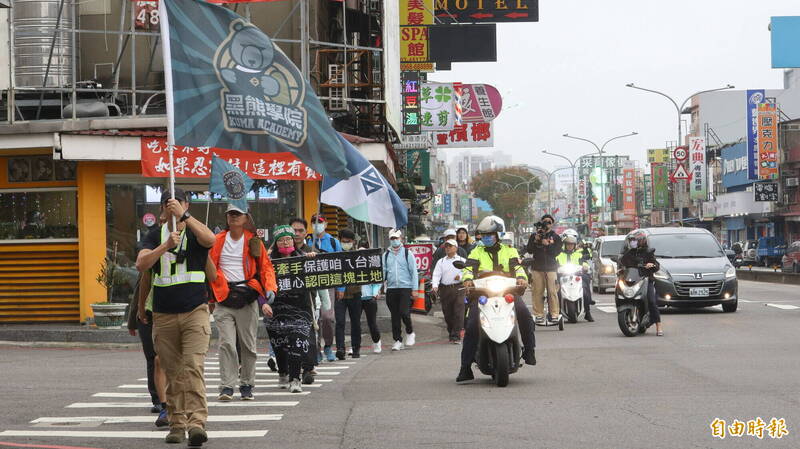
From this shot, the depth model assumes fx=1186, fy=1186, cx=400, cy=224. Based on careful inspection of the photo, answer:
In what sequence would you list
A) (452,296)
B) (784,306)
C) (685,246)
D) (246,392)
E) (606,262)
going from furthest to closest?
(606,262) → (784,306) → (685,246) → (452,296) → (246,392)

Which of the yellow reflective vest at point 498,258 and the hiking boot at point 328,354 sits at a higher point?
the yellow reflective vest at point 498,258

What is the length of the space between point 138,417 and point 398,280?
8.13 m

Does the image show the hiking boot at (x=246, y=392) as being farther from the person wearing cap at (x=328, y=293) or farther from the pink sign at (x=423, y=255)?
the pink sign at (x=423, y=255)

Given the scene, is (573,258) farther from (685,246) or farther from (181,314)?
(181,314)

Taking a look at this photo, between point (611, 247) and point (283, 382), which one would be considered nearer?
point (283, 382)

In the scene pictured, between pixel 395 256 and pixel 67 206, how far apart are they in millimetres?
6833

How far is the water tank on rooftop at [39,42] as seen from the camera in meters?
22.6

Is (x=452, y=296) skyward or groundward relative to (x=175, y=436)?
skyward

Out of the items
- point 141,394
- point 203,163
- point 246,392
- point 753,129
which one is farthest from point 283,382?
point 753,129

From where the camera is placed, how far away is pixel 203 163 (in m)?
20.9

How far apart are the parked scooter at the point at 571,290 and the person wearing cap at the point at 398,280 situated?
487cm

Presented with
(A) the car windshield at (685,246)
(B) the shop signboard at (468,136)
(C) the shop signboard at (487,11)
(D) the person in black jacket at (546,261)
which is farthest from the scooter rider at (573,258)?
(B) the shop signboard at (468,136)

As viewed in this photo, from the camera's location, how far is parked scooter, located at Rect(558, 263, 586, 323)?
2230 centimetres

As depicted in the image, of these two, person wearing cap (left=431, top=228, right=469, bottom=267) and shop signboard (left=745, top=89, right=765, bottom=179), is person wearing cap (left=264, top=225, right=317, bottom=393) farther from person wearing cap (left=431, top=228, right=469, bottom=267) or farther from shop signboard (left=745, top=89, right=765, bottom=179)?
shop signboard (left=745, top=89, right=765, bottom=179)
